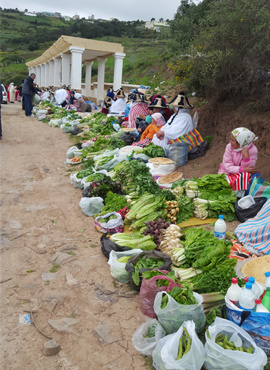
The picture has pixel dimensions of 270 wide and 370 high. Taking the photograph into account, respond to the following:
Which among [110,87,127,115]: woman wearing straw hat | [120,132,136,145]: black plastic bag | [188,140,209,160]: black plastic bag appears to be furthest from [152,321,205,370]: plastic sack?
[110,87,127,115]: woman wearing straw hat

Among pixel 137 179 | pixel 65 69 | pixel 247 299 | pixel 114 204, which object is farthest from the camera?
pixel 65 69

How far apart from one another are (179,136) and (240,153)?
205 cm

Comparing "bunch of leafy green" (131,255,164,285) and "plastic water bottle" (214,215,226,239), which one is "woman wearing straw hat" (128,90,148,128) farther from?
"bunch of leafy green" (131,255,164,285)

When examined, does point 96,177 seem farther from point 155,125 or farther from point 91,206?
point 155,125

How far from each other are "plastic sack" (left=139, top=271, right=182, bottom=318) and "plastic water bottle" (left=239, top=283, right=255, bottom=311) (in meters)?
0.72

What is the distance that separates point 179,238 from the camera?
14.0ft

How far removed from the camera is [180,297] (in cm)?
281

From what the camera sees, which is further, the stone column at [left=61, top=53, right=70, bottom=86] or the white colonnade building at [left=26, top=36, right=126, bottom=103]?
the stone column at [left=61, top=53, right=70, bottom=86]

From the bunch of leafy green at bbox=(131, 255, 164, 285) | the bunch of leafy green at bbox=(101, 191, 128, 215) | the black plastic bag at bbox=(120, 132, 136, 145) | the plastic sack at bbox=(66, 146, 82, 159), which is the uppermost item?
the black plastic bag at bbox=(120, 132, 136, 145)

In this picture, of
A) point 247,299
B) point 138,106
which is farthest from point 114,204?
point 138,106

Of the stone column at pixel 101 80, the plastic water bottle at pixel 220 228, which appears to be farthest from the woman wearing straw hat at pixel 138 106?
the stone column at pixel 101 80

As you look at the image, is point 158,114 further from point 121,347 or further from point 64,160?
point 121,347

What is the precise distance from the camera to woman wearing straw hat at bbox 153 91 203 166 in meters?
7.21

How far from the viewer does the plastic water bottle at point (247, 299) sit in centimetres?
252
